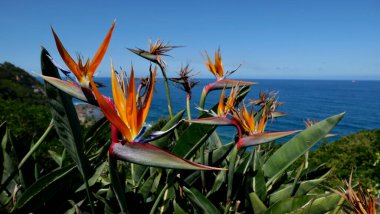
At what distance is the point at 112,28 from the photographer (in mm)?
601

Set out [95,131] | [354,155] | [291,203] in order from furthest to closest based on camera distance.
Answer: [354,155] → [95,131] → [291,203]

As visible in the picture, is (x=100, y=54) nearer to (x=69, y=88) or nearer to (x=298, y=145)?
(x=69, y=88)

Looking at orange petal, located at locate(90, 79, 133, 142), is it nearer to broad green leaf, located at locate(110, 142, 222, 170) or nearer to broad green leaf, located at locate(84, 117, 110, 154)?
broad green leaf, located at locate(110, 142, 222, 170)

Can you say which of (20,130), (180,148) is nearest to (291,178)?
(180,148)

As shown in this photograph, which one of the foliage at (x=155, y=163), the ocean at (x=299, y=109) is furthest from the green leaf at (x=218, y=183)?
the ocean at (x=299, y=109)

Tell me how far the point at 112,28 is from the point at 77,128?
0.33m

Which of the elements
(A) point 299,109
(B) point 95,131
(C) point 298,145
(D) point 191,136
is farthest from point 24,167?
(A) point 299,109

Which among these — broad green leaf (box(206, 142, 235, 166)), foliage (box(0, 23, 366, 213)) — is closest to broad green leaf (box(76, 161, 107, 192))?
foliage (box(0, 23, 366, 213))

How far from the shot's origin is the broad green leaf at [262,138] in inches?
30.3

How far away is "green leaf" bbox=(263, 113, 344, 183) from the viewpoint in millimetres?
1053

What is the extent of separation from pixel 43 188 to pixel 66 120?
0.22 m

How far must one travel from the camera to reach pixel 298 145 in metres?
1.10

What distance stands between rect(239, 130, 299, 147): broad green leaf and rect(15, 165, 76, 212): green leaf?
1.54 feet

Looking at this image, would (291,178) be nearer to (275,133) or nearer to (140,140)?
(275,133)
